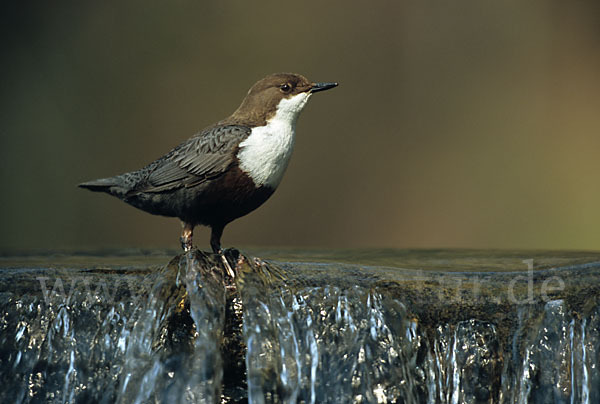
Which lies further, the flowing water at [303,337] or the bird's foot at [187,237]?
the bird's foot at [187,237]

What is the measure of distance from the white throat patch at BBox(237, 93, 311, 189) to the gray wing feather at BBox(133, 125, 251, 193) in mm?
52

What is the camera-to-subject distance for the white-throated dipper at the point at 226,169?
10.2ft

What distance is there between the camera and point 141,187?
3.30 meters

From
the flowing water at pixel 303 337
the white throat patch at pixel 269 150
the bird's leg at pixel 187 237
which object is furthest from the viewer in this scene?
the bird's leg at pixel 187 237

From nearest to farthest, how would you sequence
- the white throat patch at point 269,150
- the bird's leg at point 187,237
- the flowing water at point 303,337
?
the flowing water at point 303,337 → the white throat patch at point 269,150 → the bird's leg at point 187,237

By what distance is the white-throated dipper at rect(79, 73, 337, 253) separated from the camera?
311 centimetres

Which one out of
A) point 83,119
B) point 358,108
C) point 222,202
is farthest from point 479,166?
point 222,202

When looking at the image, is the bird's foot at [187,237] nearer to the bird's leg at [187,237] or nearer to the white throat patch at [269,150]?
the bird's leg at [187,237]

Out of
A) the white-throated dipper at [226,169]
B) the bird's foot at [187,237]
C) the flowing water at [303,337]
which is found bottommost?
the flowing water at [303,337]

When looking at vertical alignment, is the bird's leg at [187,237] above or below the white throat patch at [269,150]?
below

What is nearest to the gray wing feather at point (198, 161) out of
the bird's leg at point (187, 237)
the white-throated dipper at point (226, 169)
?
the white-throated dipper at point (226, 169)

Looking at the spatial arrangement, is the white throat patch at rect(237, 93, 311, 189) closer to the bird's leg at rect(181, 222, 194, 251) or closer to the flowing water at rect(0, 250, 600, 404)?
the bird's leg at rect(181, 222, 194, 251)

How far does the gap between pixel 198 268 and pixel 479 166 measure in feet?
17.4

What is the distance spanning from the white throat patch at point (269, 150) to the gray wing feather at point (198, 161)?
52mm
